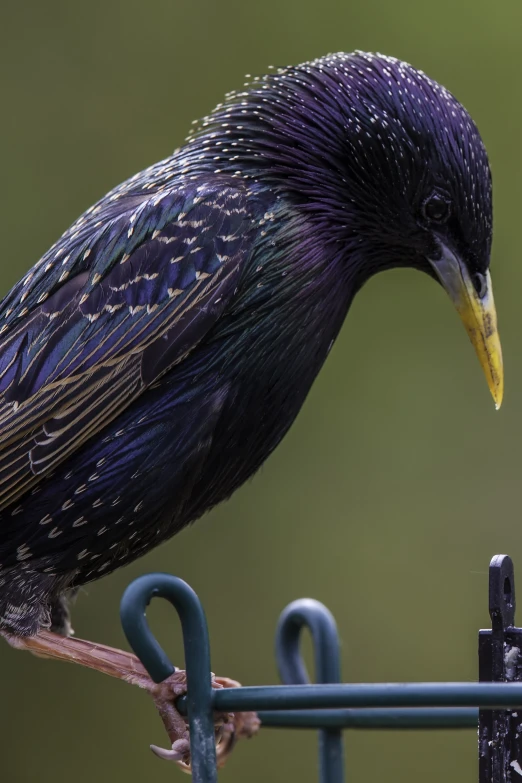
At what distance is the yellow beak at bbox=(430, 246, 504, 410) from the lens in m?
2.84


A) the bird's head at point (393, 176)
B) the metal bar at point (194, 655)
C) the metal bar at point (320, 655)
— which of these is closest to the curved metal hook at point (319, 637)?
the metal bar at point (320, 655)

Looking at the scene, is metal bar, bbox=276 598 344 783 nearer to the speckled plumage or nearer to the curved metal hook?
the curved metal hook

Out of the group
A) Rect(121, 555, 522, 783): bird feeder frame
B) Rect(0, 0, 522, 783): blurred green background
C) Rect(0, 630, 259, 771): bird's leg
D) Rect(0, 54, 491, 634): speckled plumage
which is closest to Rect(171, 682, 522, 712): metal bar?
Rect(121, 555, 522, 783): bird feeder frame

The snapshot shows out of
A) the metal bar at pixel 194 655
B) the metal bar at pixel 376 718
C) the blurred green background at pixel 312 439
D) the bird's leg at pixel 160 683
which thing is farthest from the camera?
the blurred green background at pixel 312 439

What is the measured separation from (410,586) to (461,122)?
9.04 ft

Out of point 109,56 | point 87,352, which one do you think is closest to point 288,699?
point 87,352

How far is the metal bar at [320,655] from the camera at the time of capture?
222 centimetres

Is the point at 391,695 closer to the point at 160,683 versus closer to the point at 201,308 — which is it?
the point at 160,683

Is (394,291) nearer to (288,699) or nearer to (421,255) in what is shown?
(421,255)

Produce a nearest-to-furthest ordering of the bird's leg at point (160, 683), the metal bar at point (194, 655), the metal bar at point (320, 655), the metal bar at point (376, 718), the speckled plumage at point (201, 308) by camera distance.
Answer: the metal bar at point (376, 718) → the metal bar at point (194, 655) → the metal bar at point (320, 655) → the bird's leg at point (160, 683) → the speckled plumage at point (201, 308)

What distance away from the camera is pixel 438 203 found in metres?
2.81

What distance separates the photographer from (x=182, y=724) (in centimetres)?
258

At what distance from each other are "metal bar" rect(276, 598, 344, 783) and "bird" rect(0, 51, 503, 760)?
0.33 metres

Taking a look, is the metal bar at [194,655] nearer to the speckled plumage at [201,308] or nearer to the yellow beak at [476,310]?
the speckled plumage at [201,308]
